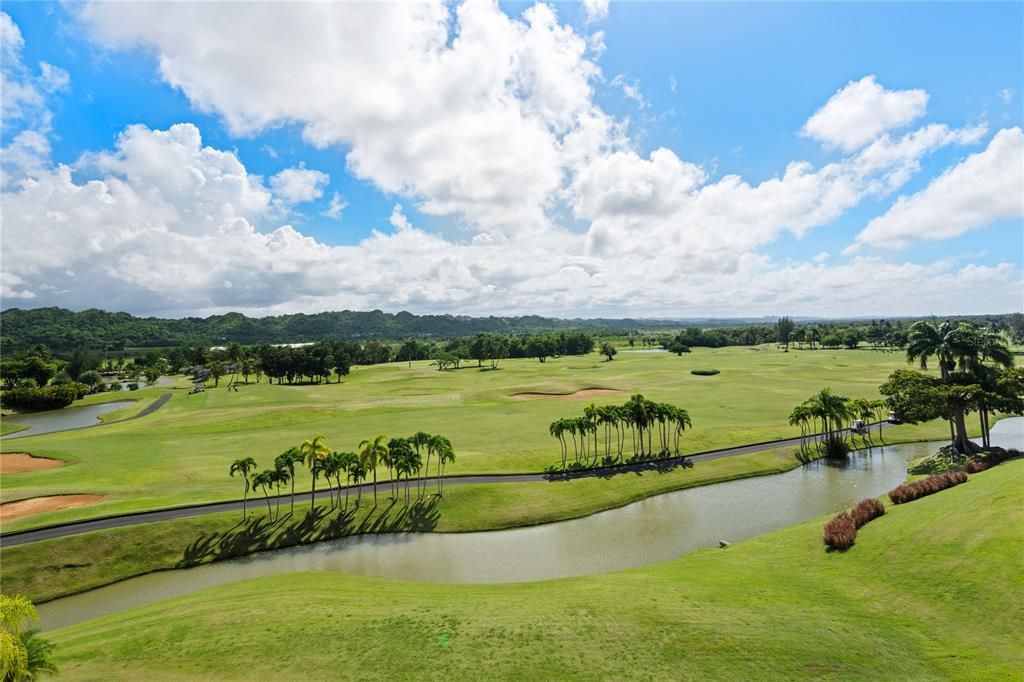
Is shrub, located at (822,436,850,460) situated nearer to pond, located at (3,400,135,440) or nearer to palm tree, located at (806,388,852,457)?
palm tree, located at (806,388,852,457)

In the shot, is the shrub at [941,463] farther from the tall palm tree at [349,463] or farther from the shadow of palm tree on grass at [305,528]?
the tall palm tree at [349,463]

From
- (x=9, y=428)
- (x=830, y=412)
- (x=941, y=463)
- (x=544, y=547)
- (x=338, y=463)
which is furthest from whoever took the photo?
(x=9, y=428)

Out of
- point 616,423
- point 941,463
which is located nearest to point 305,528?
point 616,423

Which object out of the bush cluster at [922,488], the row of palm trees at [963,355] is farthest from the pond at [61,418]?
the row of palm trees at [963,355]

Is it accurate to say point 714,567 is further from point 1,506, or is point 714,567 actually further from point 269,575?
point 1,506

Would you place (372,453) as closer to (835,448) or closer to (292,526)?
(292,526)

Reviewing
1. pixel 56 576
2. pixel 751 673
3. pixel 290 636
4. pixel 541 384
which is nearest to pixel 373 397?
pixel 541 384
